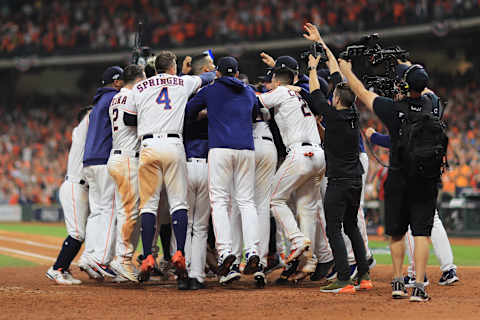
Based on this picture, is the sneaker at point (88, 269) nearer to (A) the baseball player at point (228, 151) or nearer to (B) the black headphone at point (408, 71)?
(A) the baseball player at point (228, 151)

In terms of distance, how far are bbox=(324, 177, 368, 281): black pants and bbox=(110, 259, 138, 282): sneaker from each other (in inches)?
83.6

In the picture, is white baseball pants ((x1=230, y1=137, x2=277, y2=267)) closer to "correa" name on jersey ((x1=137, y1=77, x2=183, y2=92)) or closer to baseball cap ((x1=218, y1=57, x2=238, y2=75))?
baseball cap ((x1=218, y1=57, x2=238, y2=75))

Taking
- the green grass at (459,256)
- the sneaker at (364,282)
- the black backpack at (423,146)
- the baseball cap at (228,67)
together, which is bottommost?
the green grass at (459,256)

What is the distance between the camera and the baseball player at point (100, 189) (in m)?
7.27

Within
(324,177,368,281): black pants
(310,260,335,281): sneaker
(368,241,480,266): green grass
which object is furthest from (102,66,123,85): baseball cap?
(368,241,480,266): green grass

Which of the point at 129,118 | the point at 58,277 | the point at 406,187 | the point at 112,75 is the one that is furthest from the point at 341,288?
the point at 112,75

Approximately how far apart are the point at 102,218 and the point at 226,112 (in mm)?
1860

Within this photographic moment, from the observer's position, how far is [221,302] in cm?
572

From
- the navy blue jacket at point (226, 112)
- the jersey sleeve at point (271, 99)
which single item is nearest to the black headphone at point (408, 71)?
the jersey sleeve at point (271, 99)

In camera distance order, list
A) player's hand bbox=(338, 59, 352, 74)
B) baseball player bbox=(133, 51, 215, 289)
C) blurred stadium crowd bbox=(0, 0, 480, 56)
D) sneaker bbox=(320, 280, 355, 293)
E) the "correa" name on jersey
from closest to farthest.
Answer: player's hand bbox=(338, 59, 352, 74) < sneaker bbox=(320, 280, 355, 293) < baseball player bbox=(133, 51, 215, 289) < the "correa" name on jersey < blurred stadium crowd bbox=(0, 0, 480, 56)

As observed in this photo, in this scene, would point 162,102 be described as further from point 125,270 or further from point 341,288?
point 341,288

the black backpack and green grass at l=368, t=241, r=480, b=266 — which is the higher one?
the black backpack

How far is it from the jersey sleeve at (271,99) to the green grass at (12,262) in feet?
→ 15.6

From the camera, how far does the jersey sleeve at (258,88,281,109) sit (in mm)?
7047
